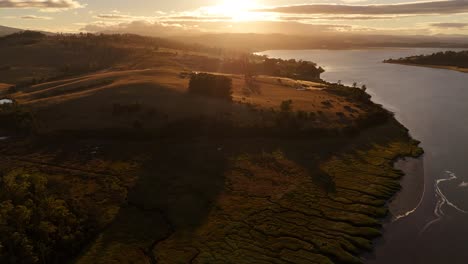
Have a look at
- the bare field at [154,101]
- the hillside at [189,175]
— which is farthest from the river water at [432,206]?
the bare field at [154,101]

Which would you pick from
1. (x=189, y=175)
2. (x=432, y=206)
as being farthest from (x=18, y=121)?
(x=432, y=206)

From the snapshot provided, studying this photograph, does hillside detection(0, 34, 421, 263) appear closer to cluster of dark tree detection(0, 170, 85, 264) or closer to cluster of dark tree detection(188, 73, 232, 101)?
cluster of dark tree detection(0, 170, 85, 264)

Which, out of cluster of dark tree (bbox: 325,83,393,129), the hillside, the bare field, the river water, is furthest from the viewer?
cluster of dark tree (bbox: 325,83,393,129)

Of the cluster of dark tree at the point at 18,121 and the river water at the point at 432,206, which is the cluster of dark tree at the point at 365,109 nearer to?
the river water at the point at 432,206

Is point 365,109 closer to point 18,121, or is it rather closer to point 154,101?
point 154,101

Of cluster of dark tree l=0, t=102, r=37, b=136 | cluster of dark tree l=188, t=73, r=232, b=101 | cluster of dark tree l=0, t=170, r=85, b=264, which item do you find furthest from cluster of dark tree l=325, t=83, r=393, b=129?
cluster of dark tree l=0, t=102, r=37, b=136

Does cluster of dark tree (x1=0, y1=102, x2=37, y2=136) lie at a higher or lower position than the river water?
higher
